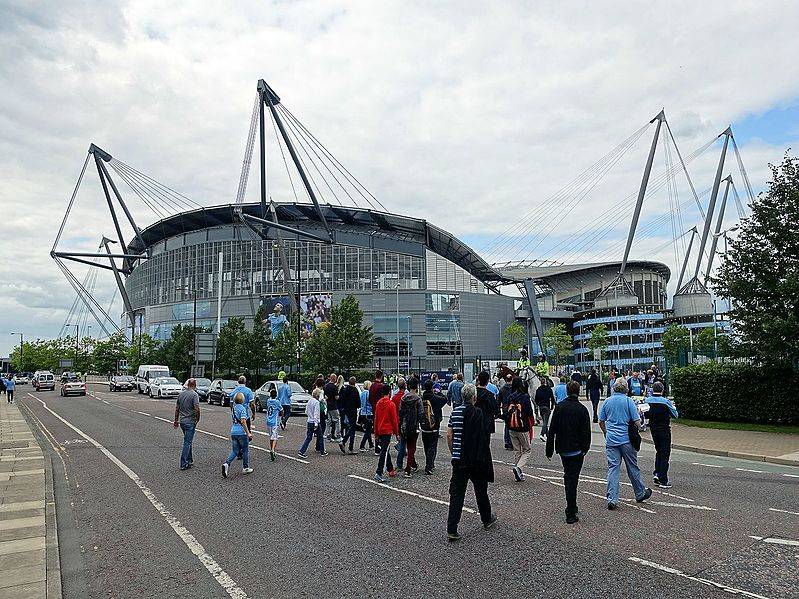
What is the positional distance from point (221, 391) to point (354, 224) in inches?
2226

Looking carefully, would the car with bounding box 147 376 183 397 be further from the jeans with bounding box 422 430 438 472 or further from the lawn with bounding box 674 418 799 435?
the jeans with bounding box 422 430 438 472

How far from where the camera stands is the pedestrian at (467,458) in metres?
7.30

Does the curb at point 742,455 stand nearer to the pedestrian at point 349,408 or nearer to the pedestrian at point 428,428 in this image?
the pedestrian at point 428,428

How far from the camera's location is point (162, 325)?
3856 inches

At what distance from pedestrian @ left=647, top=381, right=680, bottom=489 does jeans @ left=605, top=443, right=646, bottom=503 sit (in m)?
1.76

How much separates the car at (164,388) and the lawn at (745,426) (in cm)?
3567

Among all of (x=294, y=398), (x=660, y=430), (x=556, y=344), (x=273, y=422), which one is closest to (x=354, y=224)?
(x=556, y=344)

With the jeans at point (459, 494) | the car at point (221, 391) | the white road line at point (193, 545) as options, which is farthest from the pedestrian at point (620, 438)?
the car at point (221, 391)

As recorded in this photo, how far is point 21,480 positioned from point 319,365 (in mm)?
38772

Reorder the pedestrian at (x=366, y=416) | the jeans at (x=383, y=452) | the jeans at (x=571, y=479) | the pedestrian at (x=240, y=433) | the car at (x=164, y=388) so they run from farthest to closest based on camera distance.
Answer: the car at (x=164, y=388) < the pedestrian at (x=366, y=416) < the pedestrian at (x=240, y=433) < the jeans at (x=383, y=452) < the jeans at (x=571, y=479)

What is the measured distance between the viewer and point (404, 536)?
7551 millimetres

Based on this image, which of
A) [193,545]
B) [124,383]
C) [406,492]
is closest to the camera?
[193,545]

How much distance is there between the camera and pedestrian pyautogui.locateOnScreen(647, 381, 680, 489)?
1081 cm

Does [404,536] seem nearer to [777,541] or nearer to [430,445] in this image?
[777,541]
